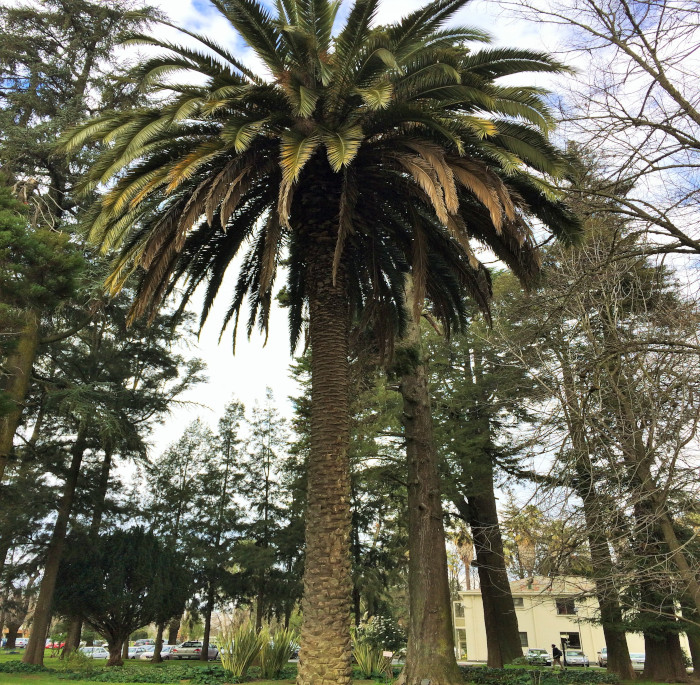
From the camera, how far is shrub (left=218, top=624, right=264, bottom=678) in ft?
43.5

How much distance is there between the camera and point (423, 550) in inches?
470

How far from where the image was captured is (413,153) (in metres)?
8.12

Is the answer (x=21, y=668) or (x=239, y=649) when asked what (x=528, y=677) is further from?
(x=21, y=668)

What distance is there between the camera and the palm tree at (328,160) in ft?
23.7

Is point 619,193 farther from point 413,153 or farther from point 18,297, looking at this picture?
point 18,297

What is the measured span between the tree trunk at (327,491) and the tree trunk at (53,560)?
12.8 metres

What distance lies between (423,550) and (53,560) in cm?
1581

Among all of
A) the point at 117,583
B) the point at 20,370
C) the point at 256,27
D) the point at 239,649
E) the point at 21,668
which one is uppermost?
the point at 256,27

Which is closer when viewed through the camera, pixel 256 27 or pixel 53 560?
pixel 256 27

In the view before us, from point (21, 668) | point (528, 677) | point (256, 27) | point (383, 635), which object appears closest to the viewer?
point (256, 27)

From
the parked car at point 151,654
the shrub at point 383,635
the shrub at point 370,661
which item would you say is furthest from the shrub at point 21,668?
the parked car at point 151,654

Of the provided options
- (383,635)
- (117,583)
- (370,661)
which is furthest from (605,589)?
(117,583)

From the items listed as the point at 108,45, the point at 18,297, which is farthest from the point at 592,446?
the point at 108,45

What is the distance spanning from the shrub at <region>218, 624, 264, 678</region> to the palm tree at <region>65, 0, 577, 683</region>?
23.8ft
